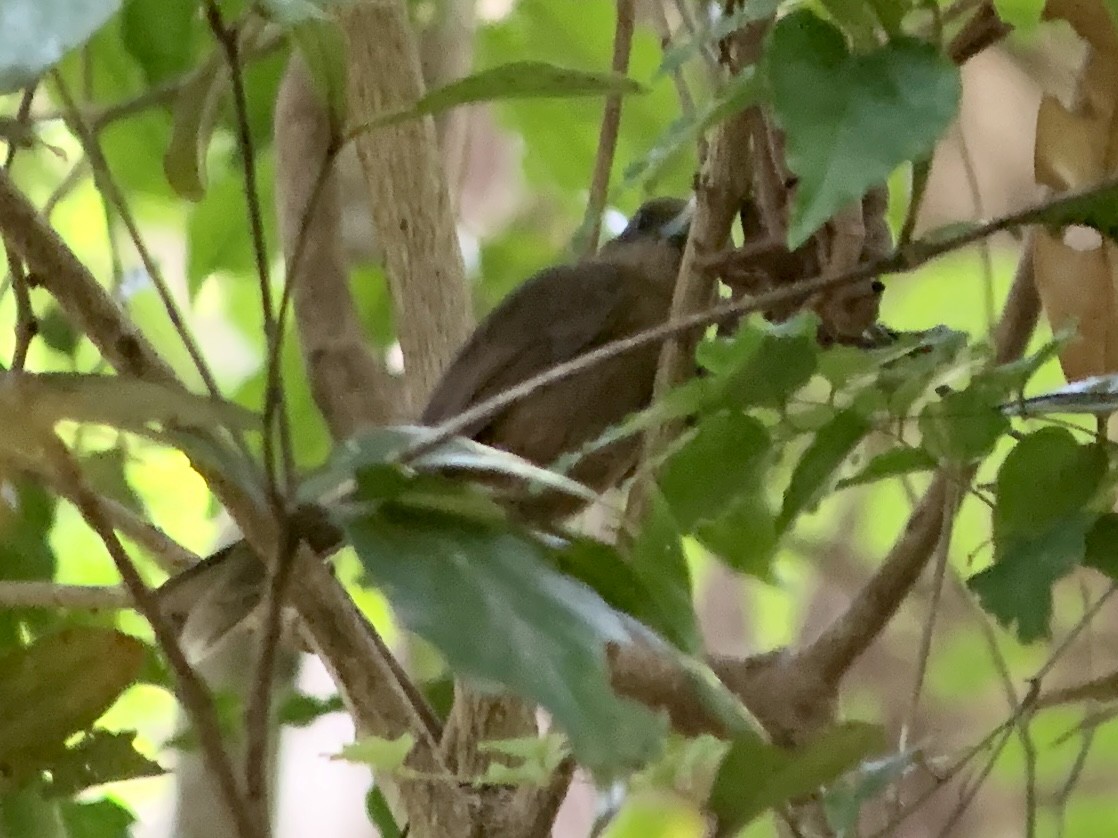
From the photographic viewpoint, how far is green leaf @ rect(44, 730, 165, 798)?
0.56 m

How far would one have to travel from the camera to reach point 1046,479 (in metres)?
0.48

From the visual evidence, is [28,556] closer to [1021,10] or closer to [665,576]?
[665,576]

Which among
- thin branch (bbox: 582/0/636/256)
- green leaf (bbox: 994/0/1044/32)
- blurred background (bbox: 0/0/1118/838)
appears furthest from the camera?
blurred background (bbox: 0/0/1118/838)

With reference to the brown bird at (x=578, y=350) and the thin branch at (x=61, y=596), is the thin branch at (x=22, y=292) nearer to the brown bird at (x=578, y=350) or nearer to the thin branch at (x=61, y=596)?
the thin branch at (x=61, y=596)

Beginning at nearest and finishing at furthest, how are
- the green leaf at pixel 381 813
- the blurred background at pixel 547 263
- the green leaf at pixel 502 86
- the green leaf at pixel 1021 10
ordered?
the green leaf at pixel 502 86
the green leaf at pixel 1021 10
the green leaf at pixel 381 813
the blurred background at pixel 547 263

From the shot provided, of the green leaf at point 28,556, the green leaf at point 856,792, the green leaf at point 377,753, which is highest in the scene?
the green leaf at point 28,556

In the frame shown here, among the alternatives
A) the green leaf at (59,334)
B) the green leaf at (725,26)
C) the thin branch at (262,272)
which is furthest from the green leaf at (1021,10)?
the green leaf at (59,334)

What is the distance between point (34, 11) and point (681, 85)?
0.62m

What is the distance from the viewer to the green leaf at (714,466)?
18.1 inches

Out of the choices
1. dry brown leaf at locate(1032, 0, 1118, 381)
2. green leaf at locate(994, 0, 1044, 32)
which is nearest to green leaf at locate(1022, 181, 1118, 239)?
dry brown leaf at locate(1032, 0, 1118, 381)

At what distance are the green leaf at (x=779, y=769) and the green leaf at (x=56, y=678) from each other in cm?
24

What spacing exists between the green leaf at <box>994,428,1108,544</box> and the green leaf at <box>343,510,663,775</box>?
22 cm

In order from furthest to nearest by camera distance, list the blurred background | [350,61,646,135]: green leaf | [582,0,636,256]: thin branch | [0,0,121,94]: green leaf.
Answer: the blurred background, [582,0,636,256]: thin branch, [350,61,646,135]: green leaf, [0,0,121,94]: green leaf

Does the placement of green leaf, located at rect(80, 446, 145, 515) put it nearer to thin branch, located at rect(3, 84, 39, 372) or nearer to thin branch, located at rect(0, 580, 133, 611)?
thin branch, located at rect(0, 580, 133, 611)
